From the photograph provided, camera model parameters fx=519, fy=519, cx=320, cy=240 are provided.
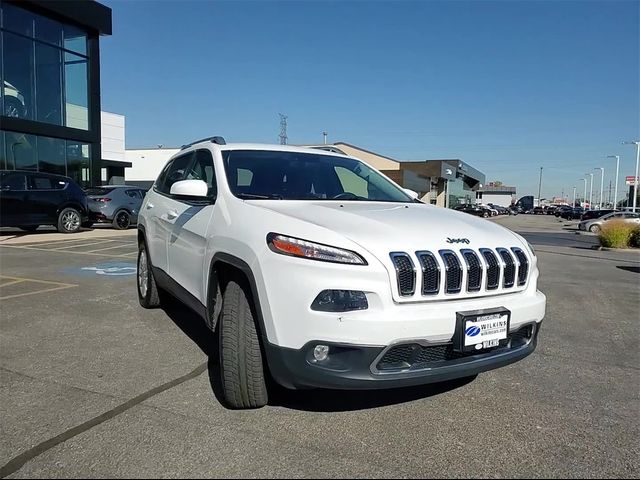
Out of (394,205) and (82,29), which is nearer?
(394,205)

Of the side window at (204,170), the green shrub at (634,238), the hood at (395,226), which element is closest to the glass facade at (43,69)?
the side window at (204,170)

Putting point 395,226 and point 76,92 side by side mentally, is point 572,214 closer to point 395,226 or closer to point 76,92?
point 76,92

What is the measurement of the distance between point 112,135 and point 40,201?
20612mm

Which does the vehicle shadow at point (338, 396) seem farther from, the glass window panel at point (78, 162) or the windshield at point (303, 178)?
the glass window panel at point (78, 162)

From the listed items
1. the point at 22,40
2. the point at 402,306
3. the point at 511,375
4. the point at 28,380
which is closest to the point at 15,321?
the point at 28,380

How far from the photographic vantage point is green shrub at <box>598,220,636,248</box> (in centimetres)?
1762

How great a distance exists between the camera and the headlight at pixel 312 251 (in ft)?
9.04

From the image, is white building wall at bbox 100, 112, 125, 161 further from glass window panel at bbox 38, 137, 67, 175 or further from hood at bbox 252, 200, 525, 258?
hood at bbox 252, 200, 525, 258

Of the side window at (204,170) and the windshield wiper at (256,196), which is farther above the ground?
the side window at (204,170)

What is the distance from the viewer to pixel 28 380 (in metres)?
3.71

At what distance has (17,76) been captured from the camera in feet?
62.5

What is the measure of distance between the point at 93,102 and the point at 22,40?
3.46m

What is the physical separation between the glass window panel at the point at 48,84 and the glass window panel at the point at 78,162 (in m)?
1.15

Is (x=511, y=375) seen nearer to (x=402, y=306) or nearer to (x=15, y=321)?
(x=402, y=306)
